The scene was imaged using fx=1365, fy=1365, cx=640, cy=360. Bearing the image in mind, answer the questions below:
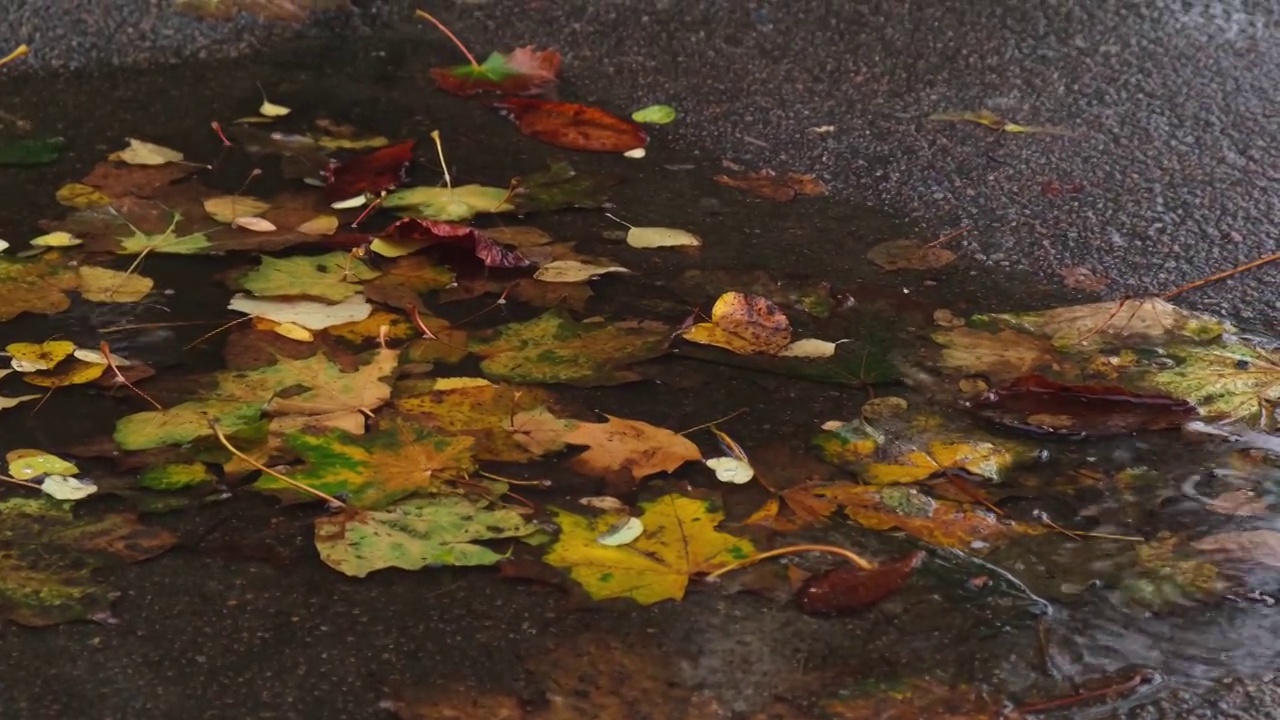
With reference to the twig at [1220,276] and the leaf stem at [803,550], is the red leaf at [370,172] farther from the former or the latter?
the twig at [1220,276]

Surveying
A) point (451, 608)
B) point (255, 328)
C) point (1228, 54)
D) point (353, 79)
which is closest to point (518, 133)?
point (353, 79)

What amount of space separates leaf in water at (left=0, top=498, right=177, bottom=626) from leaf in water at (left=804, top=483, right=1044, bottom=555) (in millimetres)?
724

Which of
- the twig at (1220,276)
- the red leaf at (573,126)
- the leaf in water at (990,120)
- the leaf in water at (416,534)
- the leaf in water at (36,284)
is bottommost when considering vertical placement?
the leaf in water at (36,284)

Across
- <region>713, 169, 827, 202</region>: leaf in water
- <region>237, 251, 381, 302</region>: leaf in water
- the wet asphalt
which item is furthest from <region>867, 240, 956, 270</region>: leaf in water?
<region>237, 251, 381, 302</region>: leaf in water

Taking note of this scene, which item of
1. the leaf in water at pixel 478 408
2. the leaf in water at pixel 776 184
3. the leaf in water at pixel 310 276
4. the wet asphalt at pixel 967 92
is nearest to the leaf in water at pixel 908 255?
the wet asphalt at pixel 967 92

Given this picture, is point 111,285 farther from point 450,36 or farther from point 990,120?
point 990,120

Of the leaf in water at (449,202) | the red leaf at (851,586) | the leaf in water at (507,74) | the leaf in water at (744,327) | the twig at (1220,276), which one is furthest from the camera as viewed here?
the leaf in water at (507,74)

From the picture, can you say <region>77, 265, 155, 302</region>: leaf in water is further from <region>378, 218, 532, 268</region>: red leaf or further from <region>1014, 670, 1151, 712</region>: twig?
<region>1014, 670, 1151, 712</region>: twig

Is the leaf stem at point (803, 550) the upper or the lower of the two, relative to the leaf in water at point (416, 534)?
upper

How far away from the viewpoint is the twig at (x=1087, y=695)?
4.01 feet

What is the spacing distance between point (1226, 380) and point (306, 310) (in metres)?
1.19

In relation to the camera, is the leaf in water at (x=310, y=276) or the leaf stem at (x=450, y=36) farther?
the leaf stem at (x=450, y=36)

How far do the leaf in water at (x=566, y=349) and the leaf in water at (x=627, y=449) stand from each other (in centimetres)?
11

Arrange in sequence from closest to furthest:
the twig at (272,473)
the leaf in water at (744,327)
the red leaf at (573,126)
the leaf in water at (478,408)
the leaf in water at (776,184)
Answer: the twig at (272,473), the leaf in water at (478,408), the leaf in water at (744,327), the leaf in water at (776,184), the red leaf at (573,126)
